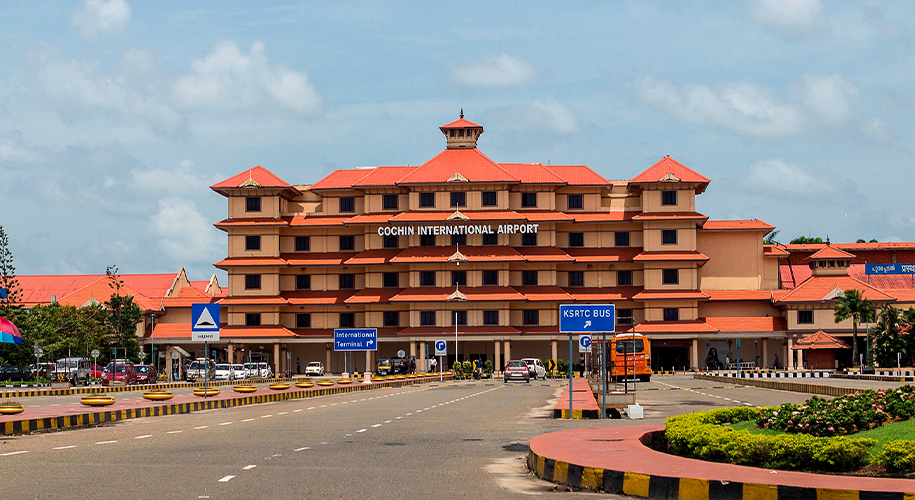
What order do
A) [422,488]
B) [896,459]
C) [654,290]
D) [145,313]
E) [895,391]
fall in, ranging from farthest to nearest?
[145,313], [654,290], [895,391], [422,488], [896,459]

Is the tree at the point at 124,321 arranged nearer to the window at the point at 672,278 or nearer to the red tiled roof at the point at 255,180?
the red tiled roof at the point at 255,180

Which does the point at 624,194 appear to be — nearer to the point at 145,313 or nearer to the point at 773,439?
the point at 145,313

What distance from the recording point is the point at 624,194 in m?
90.8

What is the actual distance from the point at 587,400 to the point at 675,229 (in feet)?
195

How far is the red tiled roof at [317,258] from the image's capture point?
8856cm

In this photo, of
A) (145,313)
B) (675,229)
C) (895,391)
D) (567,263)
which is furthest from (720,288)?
(895,391)

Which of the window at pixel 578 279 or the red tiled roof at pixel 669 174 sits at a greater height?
the red tiled roof at pixel 669 174

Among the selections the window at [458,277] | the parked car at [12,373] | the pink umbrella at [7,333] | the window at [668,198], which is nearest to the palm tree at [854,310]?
the window at [668,198]

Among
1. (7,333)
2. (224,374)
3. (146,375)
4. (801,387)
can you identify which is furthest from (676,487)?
(224,374)

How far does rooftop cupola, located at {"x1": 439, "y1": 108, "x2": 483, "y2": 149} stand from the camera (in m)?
91.7

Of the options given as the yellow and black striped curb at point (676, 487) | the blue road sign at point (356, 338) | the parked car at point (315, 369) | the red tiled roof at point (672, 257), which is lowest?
the parked car at point (315, 369)

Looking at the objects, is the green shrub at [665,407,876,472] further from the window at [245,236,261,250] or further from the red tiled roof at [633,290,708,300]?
the window at [245,236,261,250]

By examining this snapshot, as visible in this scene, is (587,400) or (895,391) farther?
(587,400)

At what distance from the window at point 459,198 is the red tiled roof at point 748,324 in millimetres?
21489
